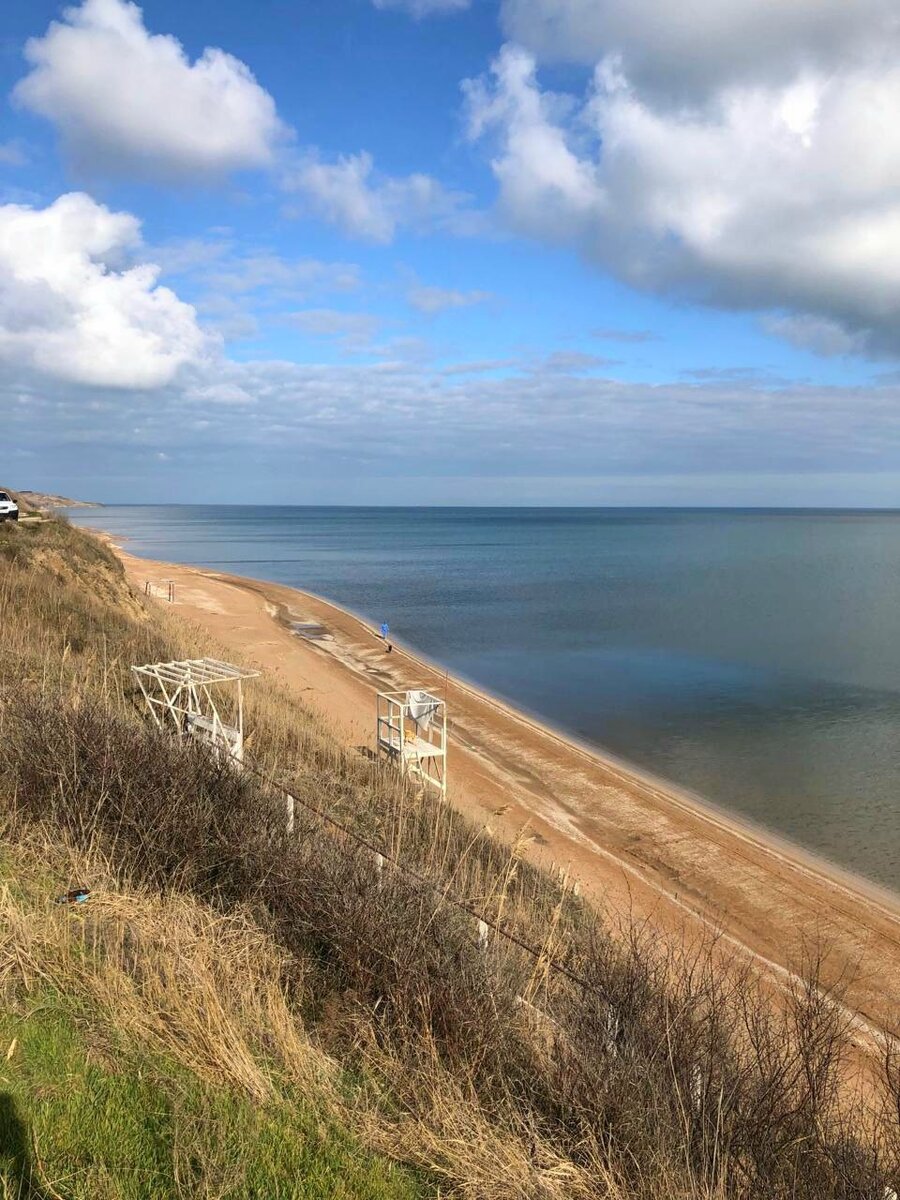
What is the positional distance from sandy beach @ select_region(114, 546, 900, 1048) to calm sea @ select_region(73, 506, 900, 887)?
1342 mm

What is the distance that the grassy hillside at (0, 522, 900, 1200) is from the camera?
3.79m

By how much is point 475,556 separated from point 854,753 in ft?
284

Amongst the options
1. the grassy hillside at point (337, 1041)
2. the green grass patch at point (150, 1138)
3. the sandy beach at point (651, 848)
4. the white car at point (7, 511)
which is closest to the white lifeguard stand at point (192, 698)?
the sandy beach at point (651, 848)

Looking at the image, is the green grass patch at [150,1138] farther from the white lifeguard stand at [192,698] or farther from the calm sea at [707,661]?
the calm sea at [707,661]

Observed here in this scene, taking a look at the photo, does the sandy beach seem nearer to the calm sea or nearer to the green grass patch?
the calm sea

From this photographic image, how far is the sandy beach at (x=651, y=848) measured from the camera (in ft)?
40.5

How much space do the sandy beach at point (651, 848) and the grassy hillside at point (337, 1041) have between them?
5.27 feet

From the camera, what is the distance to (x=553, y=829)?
16797mm

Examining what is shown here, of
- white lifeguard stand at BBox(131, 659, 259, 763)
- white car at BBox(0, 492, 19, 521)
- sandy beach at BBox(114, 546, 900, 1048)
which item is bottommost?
sandy beach at BBox(114, 546, 900, 1048)

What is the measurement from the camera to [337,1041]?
16.2 ft

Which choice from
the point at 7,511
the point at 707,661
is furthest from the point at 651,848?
the point at 7,511

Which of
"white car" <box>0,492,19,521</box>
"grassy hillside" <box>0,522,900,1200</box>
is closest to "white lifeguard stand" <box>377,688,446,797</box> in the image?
"grassy hillside" <box>0,522,900,1200</box>

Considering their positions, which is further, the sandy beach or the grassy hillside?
the sandy beach

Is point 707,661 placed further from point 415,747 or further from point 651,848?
point 415,747
